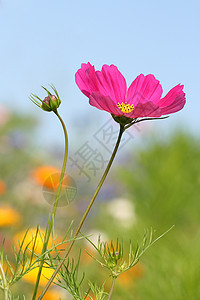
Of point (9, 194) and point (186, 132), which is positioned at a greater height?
point (186, 132)

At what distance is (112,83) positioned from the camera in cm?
28

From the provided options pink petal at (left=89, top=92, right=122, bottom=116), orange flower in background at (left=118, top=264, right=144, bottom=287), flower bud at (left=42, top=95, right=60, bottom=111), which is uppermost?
pink petal at (left=89, top=92, right=122, bottom=116)

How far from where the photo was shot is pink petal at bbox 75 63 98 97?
0.27m

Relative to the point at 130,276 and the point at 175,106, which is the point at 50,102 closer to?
the point at 175,106

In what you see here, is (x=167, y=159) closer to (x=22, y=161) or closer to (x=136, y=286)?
(x=136, y=286)

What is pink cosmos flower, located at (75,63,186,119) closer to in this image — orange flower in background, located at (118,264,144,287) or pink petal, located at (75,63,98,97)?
pink petal, located at (75,63,98,97)

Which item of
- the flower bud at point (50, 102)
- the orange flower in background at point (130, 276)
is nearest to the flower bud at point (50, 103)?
the flower bud at point (50, 102)

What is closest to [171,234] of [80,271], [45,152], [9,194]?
[80,271]

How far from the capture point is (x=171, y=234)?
1271 mm

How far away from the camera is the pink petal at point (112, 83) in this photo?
0.91 feet

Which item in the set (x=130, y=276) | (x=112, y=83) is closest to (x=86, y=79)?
(x=112, y=83)

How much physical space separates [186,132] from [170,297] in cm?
66

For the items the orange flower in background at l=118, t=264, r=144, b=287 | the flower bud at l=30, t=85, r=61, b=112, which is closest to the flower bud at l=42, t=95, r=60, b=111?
the flower bud at l=30, t=85, r=61, b=112

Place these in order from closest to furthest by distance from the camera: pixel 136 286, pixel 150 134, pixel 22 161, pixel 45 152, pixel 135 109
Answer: pixel 135 109, pixel 136 286, pixel 150 134, pixel 22 161, pixel 45 152
